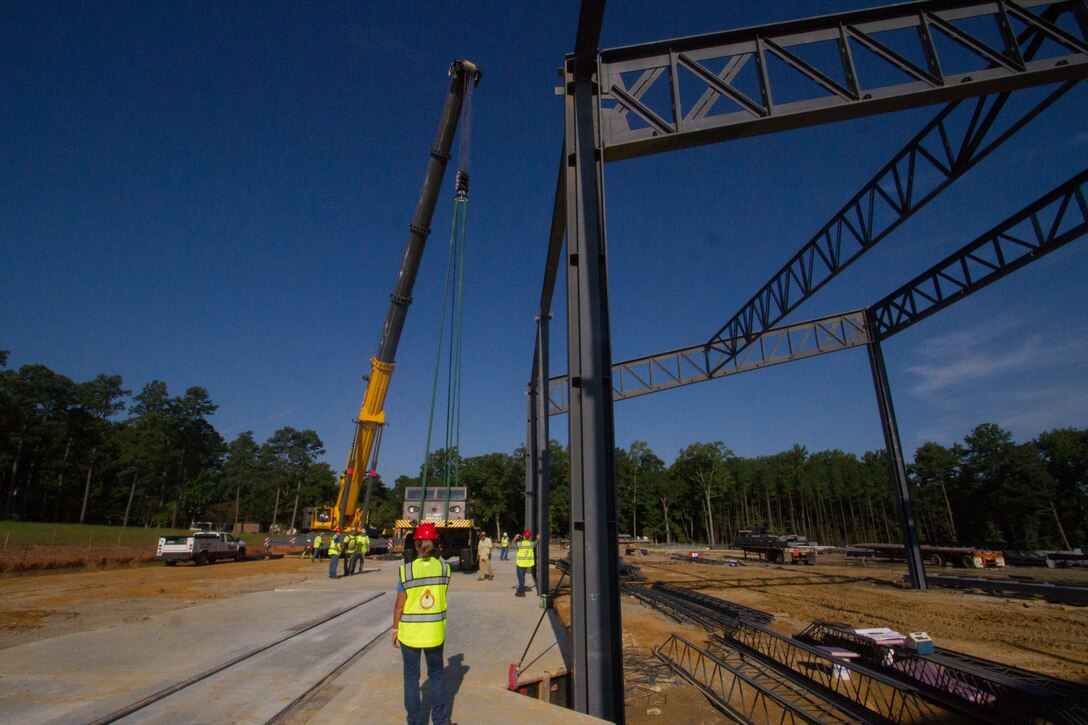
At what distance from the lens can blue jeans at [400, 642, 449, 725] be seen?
14.0 feet

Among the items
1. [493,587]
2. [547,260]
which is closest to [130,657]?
[547,260]

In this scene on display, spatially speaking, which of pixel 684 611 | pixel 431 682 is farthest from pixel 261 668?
pixel 684 611

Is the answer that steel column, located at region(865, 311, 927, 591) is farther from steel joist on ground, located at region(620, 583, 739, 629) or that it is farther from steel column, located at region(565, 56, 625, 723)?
steel column, located at region(565, 56, 625, 723)

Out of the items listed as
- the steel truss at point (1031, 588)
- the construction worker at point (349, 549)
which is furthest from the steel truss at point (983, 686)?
the construction worker at point (349, 549)

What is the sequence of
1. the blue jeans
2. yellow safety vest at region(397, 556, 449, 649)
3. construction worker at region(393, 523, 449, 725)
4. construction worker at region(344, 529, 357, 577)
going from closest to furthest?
the blue jeans
construction worker at region(393, 523, 449, 725)
yellow safety vest at region(397, 556, 449, 649)
construction worker at region(344, 529, 357, 577)

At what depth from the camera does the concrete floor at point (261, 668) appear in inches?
189

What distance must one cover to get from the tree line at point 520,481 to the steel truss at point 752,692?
46985 mm

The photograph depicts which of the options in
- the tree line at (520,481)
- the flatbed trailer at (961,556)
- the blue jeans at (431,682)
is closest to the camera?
the blue jeans at (431,682)

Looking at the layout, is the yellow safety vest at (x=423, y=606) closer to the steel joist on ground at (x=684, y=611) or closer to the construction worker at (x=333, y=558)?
the steel joist on ground at (x=684, y=611)

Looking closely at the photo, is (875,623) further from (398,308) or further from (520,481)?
(520,481)

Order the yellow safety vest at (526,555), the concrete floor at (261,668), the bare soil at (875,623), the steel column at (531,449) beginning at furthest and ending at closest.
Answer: the steel column at (531,449) < the yellow safety vest at (526,555) < the bare soil at (875,623) < the concrete floor at (261,668)

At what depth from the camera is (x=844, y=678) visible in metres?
7.57

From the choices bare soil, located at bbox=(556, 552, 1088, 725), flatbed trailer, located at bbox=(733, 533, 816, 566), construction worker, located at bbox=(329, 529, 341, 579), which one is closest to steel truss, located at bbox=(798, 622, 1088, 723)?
bare soil, located at bbox=(556, 552, 1088, 725)

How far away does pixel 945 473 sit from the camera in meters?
68.1
